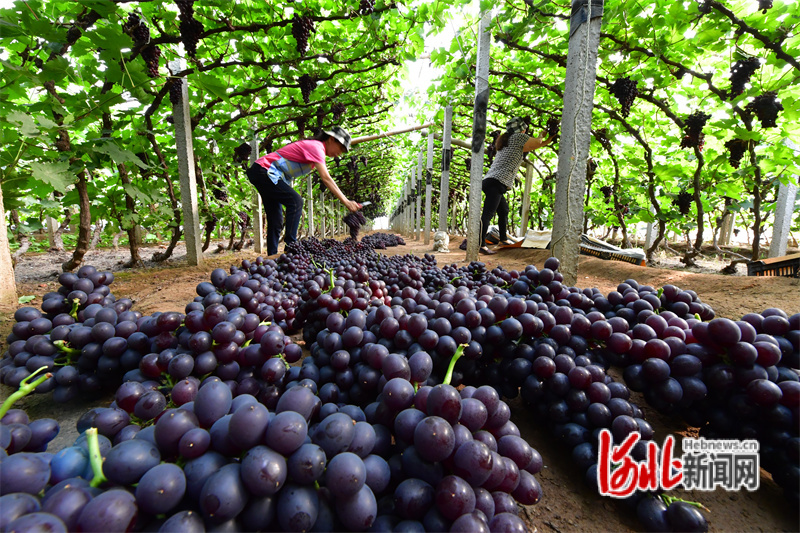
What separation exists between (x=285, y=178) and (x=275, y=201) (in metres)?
0.42

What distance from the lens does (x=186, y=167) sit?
415 centimetres

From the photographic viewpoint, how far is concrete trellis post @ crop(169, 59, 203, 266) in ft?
13.2

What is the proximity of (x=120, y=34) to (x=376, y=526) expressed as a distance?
12.3 feet

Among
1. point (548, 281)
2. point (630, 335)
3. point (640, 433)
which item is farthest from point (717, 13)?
point (640, 433)

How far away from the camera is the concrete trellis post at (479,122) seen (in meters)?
4.54

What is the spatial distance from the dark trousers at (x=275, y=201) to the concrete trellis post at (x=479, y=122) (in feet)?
A: 8.94

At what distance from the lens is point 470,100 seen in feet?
24.0

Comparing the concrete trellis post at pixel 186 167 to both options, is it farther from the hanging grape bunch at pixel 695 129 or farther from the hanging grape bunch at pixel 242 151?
the hanging grape bunch at pixel 695 129

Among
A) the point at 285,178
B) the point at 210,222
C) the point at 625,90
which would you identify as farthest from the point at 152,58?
the point at 625,90

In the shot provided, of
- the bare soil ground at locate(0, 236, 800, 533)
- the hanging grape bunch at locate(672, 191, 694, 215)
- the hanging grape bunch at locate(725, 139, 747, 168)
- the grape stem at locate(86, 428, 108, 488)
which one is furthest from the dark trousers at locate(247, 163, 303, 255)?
the hanging grape bunch at locate(672, 191, 694, 215)

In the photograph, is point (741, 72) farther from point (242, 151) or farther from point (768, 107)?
point (242, 151)

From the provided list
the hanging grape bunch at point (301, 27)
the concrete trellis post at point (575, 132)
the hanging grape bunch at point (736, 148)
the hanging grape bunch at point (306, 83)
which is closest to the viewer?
the concrete trellis post at point (575, 132)

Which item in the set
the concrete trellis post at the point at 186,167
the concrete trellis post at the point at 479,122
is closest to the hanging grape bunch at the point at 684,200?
the concrete trellis post at the point at 479,122

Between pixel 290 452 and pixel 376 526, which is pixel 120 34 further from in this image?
pixel 376 526
